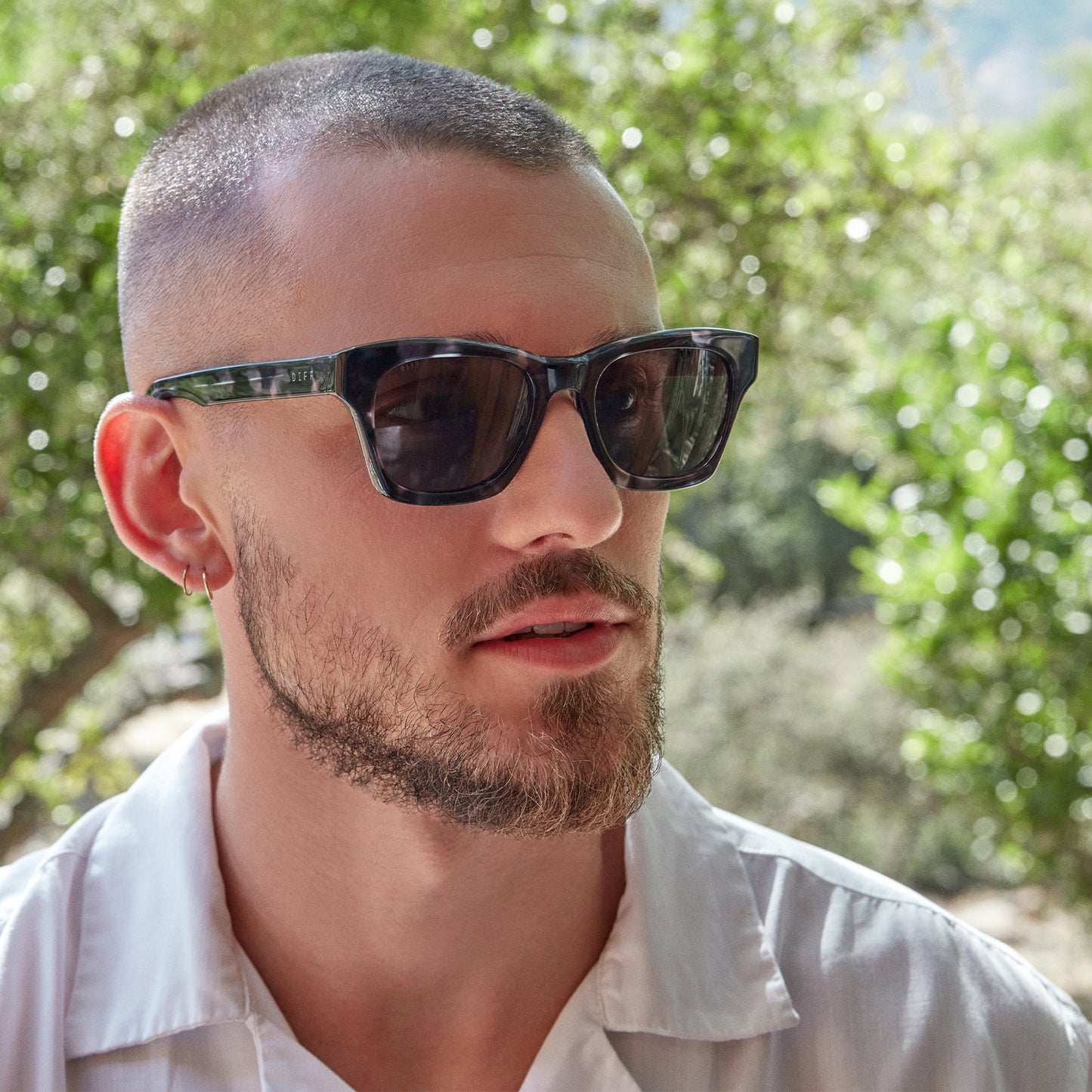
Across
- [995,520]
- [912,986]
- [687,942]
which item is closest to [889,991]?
[912,986]

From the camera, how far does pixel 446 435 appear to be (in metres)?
1.37

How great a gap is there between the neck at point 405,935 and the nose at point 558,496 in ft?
1.30

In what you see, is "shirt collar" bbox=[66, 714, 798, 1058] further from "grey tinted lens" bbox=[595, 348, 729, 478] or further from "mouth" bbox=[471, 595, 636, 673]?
"grey tinted lens" bbox=[595, 348, 729, 478]

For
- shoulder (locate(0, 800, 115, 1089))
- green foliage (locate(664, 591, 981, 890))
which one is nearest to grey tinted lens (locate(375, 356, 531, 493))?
shoulder (locate(0, 800, 115, 1089))

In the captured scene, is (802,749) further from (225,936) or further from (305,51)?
(225,936)

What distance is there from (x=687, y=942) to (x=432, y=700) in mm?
518

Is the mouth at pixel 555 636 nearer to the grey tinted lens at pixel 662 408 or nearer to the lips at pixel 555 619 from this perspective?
the lips at pixel 555 619

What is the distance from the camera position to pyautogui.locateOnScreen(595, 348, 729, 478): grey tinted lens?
1.43m

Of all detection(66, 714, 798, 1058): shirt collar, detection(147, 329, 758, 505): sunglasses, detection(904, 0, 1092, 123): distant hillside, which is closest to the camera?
detection(147, 329, 758, 505): sunglasses

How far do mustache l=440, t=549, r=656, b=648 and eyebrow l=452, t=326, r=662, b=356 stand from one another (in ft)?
0.83

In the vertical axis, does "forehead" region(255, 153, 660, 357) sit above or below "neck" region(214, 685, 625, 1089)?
above

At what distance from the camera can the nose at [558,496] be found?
4.44ft

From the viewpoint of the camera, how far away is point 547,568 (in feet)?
4.51

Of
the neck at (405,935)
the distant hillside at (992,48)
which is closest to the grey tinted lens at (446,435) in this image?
the neck at (405,935)
